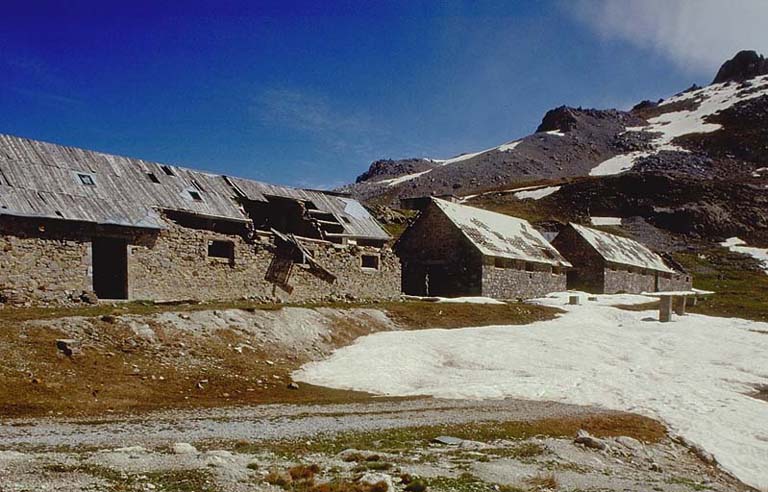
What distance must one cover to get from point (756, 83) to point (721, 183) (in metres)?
103

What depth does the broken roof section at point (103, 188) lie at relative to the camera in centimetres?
2625

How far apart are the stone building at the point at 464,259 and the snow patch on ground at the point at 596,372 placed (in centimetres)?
1115

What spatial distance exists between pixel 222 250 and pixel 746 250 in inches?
3396

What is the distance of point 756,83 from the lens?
195 m

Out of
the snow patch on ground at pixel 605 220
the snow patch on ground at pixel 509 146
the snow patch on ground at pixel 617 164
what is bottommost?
the snow patch on ground at pixel 605 220

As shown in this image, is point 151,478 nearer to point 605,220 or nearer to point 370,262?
point 370,262

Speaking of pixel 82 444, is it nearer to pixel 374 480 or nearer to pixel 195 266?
pixel 374 480

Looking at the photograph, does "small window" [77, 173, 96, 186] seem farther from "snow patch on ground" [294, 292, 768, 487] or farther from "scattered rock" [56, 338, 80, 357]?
"snow patch on ground" [294, 292, 768, 487]

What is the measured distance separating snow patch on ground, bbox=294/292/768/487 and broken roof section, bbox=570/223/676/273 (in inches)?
1106

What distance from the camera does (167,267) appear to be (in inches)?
1164

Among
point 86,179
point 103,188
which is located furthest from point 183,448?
point 86,179

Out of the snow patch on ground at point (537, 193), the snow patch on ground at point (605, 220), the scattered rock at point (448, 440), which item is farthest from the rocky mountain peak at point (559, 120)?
the scattered rock at point (448, 440)

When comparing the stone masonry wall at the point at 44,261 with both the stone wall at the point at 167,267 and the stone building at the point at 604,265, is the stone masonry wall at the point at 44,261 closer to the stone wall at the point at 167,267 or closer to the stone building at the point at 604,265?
the stone wall at the point at 167,267

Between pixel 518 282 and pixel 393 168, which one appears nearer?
pixel 518 282
